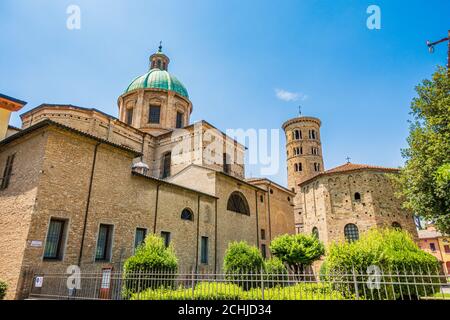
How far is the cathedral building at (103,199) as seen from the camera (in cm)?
994

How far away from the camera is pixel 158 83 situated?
27.4m

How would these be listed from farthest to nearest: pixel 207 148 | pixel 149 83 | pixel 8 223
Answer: pixel 149 83 → pixel 207 148 → pixel 8 223

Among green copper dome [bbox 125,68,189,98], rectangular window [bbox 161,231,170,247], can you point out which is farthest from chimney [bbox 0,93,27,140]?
green copper dome [bbox 125,68,189,98]

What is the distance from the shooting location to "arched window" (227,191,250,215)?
20.0 m

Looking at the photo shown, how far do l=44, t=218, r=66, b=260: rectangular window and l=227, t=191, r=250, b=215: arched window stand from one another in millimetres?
11056

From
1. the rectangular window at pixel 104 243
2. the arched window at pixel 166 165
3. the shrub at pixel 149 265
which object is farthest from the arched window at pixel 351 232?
the rectangular window at pixel 104 243

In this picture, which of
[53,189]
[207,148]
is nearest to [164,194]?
[53,189]

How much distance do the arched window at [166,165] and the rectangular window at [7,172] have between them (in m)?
13.0

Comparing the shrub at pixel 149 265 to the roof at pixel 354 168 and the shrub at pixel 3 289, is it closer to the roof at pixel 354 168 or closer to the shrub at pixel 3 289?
the shrub at pixel 3 289

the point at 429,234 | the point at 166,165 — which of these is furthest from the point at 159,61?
the point at 429,234

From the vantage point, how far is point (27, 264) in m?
9.20
